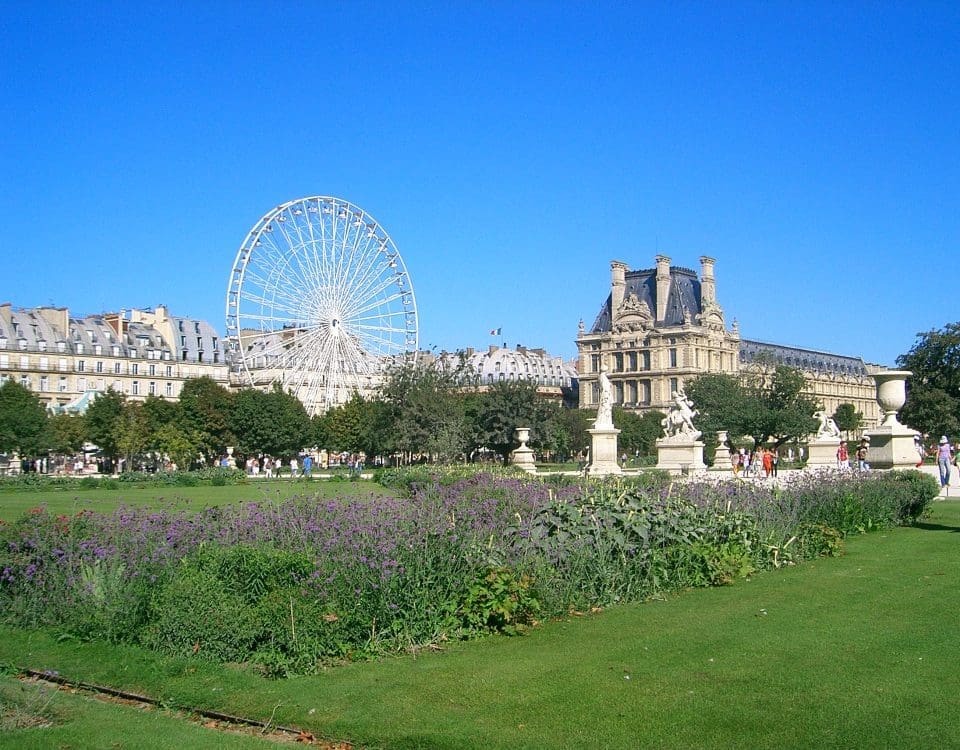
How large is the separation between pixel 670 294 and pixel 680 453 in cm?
9622

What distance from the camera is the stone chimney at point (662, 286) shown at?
133375mm

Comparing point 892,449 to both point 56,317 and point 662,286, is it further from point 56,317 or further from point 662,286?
point 662,286

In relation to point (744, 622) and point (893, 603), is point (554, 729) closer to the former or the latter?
point (744, 622)

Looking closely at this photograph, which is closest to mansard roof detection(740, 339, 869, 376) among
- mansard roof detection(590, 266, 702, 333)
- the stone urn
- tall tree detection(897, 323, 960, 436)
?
mansard roof detection(590, 266, 702, 333)

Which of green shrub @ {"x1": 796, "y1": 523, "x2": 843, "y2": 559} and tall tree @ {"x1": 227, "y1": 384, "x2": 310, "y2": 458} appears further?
tall tree @ {"x1": 227, "y1": 384, "x2": 310, "y2": 458}

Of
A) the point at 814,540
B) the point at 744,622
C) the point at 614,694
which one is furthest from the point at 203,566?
the point at 814,540

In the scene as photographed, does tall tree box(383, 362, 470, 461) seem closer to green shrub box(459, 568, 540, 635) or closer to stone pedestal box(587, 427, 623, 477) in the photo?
stone pedestal box(587, 427, 623, 477)

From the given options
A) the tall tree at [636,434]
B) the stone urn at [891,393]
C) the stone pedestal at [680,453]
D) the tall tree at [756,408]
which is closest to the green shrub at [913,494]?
the stone urn at [891,393]

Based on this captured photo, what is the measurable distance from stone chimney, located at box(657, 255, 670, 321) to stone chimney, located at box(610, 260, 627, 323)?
575 centimetres

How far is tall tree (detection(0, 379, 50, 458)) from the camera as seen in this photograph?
6844 centimetres

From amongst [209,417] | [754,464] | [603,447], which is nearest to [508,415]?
[754,464]

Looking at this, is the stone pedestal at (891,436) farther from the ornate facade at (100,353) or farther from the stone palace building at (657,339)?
the stone palace building at (657,339)

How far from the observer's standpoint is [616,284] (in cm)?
13862

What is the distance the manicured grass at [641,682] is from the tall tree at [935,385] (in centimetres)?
6326
